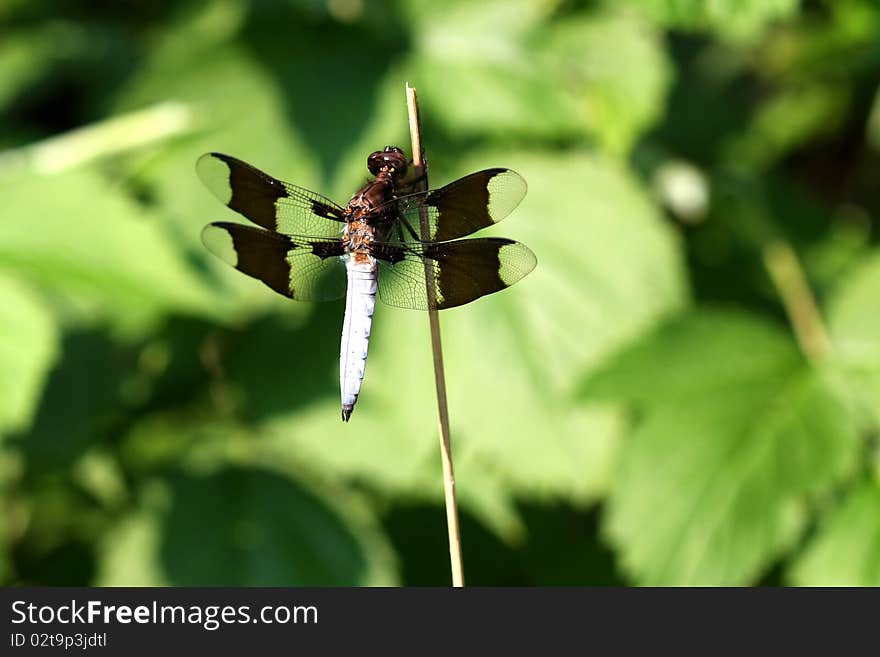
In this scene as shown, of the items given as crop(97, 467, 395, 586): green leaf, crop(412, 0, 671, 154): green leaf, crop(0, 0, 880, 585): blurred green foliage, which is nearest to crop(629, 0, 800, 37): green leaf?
crop(0, 0, 880, 585): blurred green foliage

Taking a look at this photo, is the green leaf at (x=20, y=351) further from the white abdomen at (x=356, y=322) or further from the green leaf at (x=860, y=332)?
the green leaf at (x=860, y=332)

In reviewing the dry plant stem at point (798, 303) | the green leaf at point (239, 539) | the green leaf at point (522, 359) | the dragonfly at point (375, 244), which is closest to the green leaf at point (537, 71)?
the green leaf at point (522, 359)

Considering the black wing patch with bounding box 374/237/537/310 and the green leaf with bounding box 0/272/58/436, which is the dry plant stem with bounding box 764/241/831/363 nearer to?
the black wing patch with bounding box 374/237/537/310

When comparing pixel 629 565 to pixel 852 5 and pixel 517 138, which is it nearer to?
pixel 517 138

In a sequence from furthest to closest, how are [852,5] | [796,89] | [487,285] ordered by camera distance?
1. [796,89]
2. [852,5]
3. [487,285]

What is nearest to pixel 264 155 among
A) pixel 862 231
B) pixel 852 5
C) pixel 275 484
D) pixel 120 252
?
pixel 120 252

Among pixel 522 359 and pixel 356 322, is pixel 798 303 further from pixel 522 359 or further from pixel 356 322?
pixel 356 322

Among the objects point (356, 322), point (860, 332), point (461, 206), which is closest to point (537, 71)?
point (860, 332)
